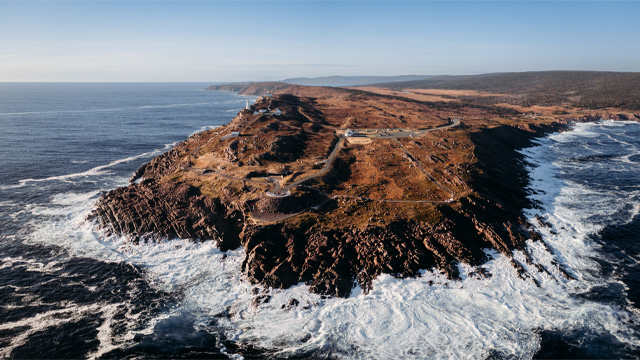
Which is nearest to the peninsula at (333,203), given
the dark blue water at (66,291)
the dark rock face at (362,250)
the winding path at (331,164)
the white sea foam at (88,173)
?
the dark rock face at (362,250)

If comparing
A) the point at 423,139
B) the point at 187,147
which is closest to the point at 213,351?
the point at 187,147

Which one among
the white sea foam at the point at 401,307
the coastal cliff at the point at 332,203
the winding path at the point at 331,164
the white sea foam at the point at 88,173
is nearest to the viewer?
the white sea foam at the point at 401,307

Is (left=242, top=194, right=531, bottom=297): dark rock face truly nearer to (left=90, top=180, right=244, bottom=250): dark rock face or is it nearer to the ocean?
the ocean

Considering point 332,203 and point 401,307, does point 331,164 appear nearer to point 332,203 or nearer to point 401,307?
point 332,203

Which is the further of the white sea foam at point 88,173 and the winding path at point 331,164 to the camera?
the white sea foam at point 88,173

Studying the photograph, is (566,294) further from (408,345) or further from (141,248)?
(141,248)

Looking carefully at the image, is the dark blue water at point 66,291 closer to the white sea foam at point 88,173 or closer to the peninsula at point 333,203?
the white sea foam at point 88,173
